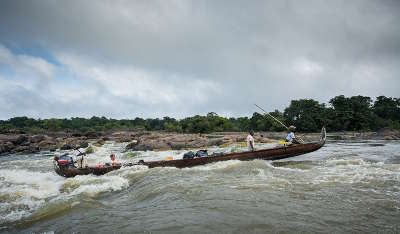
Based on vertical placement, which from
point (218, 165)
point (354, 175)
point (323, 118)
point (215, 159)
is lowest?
point (354, 175)

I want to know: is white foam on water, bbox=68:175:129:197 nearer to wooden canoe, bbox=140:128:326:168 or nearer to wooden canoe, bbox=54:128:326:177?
wooden canoe, bbox=54:128:326:177

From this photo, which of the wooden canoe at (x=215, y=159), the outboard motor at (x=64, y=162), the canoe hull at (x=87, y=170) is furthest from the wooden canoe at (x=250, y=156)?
the outboard motor at (x=64, y=162)

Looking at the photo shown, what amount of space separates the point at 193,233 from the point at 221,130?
6765 cm

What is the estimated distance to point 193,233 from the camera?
626cm

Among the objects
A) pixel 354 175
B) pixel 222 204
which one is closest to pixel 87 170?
pixel 222 204

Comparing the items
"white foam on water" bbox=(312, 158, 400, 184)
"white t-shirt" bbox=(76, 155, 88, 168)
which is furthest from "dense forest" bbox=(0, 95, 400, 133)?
"white foam on water" bbox=(312, 158, 400, 184)

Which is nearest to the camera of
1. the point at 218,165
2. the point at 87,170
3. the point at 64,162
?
the point at 218,165

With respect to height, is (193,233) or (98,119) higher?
(98,119)

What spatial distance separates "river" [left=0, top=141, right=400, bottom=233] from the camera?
21.7 ft

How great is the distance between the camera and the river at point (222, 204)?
6621 mm

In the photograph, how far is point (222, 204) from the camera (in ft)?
27.0

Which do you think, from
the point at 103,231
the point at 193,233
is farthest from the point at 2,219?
the point at 193,233

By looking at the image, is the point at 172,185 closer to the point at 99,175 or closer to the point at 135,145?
the point at 99,175

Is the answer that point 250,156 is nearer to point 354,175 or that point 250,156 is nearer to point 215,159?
point 215,159
